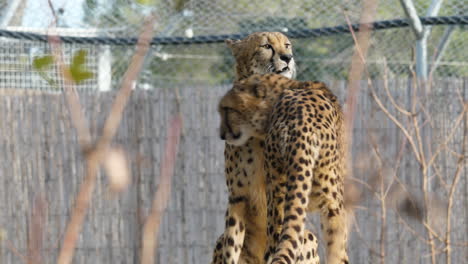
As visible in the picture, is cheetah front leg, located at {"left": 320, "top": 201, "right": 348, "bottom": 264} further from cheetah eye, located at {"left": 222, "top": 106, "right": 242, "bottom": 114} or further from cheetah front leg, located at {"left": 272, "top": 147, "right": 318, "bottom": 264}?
cheetah eye, located at {"left": 222, "top": 106, "right": 242, "bottom": 114}

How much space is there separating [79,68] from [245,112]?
114 cm

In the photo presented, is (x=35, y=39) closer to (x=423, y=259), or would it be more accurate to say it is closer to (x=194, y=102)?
(x=194, y=102)

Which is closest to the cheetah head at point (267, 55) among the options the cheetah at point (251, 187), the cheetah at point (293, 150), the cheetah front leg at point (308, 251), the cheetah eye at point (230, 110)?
the cheetah at point (251, 187)

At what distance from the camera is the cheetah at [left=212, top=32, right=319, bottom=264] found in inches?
73.2

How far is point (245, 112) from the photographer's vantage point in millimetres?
1656

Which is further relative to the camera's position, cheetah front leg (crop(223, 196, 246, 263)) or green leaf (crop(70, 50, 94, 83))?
cheetah front leg (crop(223, 196, 246, 263))

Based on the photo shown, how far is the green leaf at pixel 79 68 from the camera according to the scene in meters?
0.52

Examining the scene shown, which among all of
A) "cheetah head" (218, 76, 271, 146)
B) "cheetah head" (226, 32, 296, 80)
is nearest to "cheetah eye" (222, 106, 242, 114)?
"cheetah head" (218, 76, 271, 146)

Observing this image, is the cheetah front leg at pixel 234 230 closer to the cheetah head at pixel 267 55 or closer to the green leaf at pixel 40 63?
the cheetah head at pixel 267 55

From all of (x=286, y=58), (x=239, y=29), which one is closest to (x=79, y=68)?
(x=286, y=58)

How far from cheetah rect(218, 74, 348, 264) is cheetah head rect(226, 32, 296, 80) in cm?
20

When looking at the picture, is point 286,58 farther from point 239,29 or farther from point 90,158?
point 239,29

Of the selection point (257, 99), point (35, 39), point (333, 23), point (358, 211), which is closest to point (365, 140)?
point (358, 211)

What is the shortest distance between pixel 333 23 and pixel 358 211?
3.83 feet
